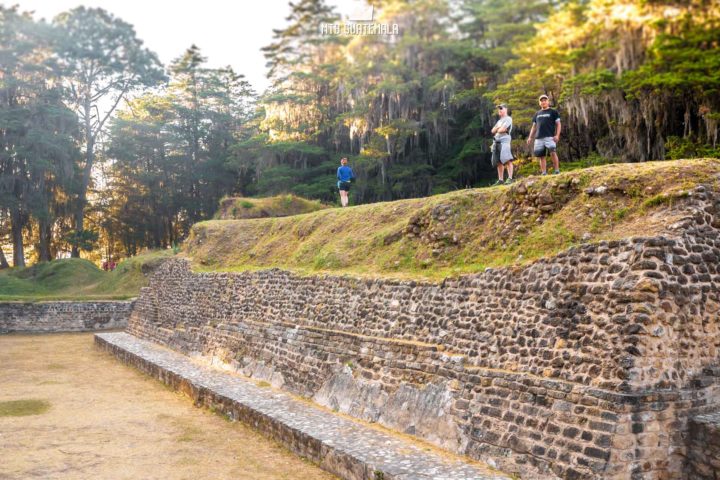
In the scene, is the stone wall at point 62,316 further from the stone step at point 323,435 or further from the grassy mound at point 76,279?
the stone step at point 323,435

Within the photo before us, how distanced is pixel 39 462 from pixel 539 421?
5.52m

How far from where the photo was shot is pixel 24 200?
3002 cm

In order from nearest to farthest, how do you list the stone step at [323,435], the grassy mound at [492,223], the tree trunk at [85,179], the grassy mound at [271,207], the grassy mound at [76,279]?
the stone step at [323,435] < the grassy mound at [492,223] < the grassy mound at [271,207] < the grassy mound at [76,279] < the tree trunk at [85,179]

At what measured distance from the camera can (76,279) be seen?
2853cm

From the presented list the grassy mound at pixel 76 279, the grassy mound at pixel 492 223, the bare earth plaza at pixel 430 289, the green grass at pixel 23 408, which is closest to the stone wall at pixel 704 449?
the bare earth plaza at pixel 430 289

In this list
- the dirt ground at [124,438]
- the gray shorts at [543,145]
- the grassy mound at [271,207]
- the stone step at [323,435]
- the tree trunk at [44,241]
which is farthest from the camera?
the tree trunk at [44,241]

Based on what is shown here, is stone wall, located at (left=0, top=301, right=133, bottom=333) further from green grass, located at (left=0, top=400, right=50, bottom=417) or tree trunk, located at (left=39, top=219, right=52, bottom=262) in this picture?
green grass, located at (left=0, top=400, right=50, bottom=417)

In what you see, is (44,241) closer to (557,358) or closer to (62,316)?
(62,316)

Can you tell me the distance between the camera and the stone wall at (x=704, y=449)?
482 centimetres

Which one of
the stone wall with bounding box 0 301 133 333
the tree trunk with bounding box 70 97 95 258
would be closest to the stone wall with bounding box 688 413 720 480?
the stone wall with bounding box 0 301 133 333

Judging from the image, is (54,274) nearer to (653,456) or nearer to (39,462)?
(39,462)

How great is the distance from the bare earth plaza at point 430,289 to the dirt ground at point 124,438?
6 centimetres

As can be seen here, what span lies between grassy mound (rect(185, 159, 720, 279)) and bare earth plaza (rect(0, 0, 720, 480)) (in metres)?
0.04

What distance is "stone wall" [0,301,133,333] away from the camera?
824 inches
